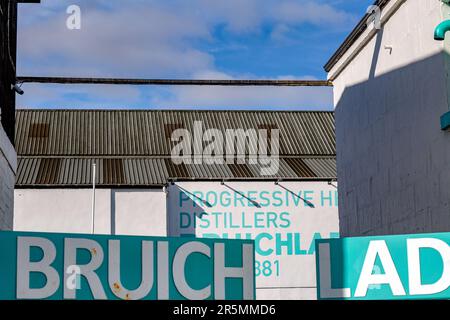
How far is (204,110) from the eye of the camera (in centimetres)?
3866

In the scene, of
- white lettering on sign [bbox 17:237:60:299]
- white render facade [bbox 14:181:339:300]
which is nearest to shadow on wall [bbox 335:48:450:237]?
white lettering on sign [bbox 17:237:60:299]

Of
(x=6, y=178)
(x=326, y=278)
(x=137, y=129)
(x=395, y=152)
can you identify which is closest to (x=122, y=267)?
(x=326, y=278)

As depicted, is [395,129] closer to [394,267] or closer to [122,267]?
[394,267]

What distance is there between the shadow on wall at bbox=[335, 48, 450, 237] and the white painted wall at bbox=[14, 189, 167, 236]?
591 inches

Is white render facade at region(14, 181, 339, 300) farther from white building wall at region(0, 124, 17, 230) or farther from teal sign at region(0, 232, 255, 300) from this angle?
teal sign at region(0, 232, 255, 300)

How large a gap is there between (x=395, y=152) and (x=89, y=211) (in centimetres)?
1980

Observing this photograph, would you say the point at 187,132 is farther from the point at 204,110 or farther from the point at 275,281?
the point at 275,281

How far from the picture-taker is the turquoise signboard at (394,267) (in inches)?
370

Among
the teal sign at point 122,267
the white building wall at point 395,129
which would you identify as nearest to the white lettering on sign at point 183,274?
the teal sign at point 122,267

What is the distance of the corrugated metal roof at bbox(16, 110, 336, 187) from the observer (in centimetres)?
3372

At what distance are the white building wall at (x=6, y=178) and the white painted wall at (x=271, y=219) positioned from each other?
1539cm

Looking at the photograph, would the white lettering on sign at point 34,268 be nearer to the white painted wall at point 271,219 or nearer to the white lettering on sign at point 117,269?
the white lettering on sign at point 117,269

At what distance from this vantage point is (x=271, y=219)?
3278 cm
